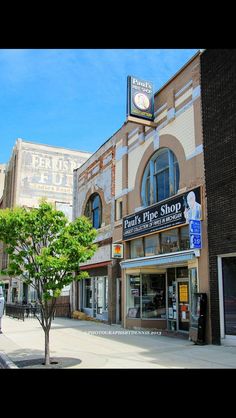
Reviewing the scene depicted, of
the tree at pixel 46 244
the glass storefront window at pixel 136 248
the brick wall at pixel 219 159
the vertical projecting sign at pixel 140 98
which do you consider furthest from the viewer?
the glass storefront window at pixel 136 248

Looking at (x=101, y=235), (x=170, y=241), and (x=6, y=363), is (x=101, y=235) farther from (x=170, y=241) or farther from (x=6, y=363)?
(x=6, y=363)

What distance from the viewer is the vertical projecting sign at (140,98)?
1794 centimetres

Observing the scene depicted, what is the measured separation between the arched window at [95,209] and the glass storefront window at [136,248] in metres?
5.07

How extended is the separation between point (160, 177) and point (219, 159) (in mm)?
4620

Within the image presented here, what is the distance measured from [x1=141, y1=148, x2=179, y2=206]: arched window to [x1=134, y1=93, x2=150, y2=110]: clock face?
1980 millimetres

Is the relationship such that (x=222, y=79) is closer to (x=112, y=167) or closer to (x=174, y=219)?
(x=174, y=219)

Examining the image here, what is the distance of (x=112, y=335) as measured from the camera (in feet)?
55.1

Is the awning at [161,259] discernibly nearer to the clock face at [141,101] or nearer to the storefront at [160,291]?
the storefront at [160,291]

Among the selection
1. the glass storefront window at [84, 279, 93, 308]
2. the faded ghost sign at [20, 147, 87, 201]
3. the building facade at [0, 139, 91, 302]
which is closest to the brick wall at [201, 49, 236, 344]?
the glass storefront window at [84, 279, 93, 308]

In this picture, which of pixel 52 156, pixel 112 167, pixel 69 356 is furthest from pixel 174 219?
pixel 52 156

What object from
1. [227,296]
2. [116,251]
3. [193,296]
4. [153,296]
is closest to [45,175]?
[116,251]

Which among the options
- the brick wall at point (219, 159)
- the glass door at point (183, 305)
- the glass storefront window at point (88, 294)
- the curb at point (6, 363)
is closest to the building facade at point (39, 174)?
the glass storefront window at point (88, 294)

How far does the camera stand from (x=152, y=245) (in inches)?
716
